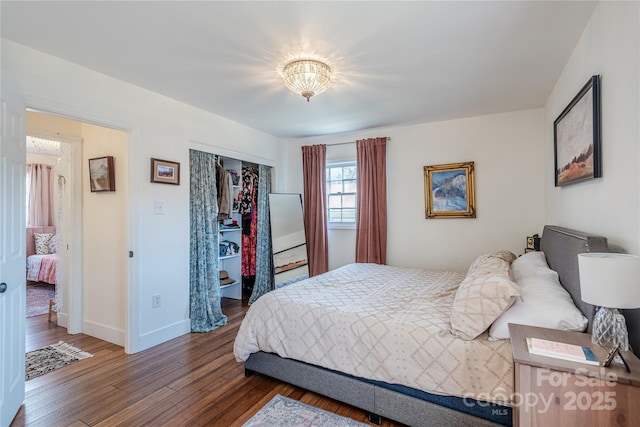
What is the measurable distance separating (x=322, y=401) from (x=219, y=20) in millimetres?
2536

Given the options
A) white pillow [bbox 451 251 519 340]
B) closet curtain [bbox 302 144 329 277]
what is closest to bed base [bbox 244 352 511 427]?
white pillow [bbox 451 251 519 340]

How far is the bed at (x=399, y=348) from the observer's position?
1.54m

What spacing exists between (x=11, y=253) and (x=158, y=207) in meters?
1.23

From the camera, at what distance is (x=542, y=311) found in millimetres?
1479

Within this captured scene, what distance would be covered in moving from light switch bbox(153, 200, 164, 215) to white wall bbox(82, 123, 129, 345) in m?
0.26

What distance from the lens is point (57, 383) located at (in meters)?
2.30

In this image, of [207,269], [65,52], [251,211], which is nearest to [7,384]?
[207,269]

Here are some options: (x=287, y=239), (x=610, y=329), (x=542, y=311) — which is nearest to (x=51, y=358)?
(x=287, y=239)

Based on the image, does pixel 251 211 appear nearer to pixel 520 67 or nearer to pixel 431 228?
pixel 431 228

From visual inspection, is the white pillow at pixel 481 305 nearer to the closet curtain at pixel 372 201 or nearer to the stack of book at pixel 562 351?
the stack of book at pixel 562 351

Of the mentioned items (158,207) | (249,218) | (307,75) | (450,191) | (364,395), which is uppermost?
(307,75)

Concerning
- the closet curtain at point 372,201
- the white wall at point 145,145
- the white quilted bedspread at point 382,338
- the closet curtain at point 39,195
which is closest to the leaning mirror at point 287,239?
the closet curtain at point 372,201

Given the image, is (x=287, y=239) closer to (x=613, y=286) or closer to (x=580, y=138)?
(x=580, y=138)

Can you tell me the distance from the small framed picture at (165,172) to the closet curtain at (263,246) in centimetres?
143
